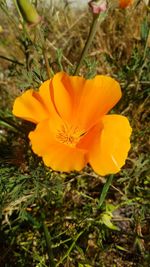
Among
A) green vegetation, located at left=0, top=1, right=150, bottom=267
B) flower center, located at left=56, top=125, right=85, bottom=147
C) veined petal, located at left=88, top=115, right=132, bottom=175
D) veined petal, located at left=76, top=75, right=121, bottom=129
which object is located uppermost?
veined petal, located at left=76, top=75, right=121, bottom=129

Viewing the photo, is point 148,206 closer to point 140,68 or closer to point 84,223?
point 84,223

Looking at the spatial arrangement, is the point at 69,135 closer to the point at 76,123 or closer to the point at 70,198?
the point at 76,123

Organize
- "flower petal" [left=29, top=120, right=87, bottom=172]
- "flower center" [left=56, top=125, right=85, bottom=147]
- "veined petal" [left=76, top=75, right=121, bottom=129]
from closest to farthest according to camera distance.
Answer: "flower petal" [left=29, top=120, right=87, bottom=172] < "veined petal" [left=76, top=75, right=121, bottom=129] < "flower center" [left=56, top=125, right=85, bottom=147]

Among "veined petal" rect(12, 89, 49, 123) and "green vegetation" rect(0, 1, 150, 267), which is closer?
"veined petal" rect(12, 89, 49, 123)

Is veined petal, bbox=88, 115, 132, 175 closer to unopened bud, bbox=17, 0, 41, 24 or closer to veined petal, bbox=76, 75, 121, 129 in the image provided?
veined petal, bbox=76, 75, 121, 129

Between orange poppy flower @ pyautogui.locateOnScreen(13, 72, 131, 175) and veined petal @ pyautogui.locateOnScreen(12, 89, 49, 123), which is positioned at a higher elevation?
veined petal @ pyautogui.locateOnScreen(12, 89, 49, 123)

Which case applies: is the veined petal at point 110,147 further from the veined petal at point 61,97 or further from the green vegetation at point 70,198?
the green vegetation at point 70,198

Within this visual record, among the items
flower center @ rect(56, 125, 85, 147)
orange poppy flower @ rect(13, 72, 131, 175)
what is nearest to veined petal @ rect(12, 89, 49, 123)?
orange poppy flower @ rect(13, 72, 131, 175)

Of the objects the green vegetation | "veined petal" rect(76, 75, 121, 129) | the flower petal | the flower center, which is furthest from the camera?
the green vegetation
